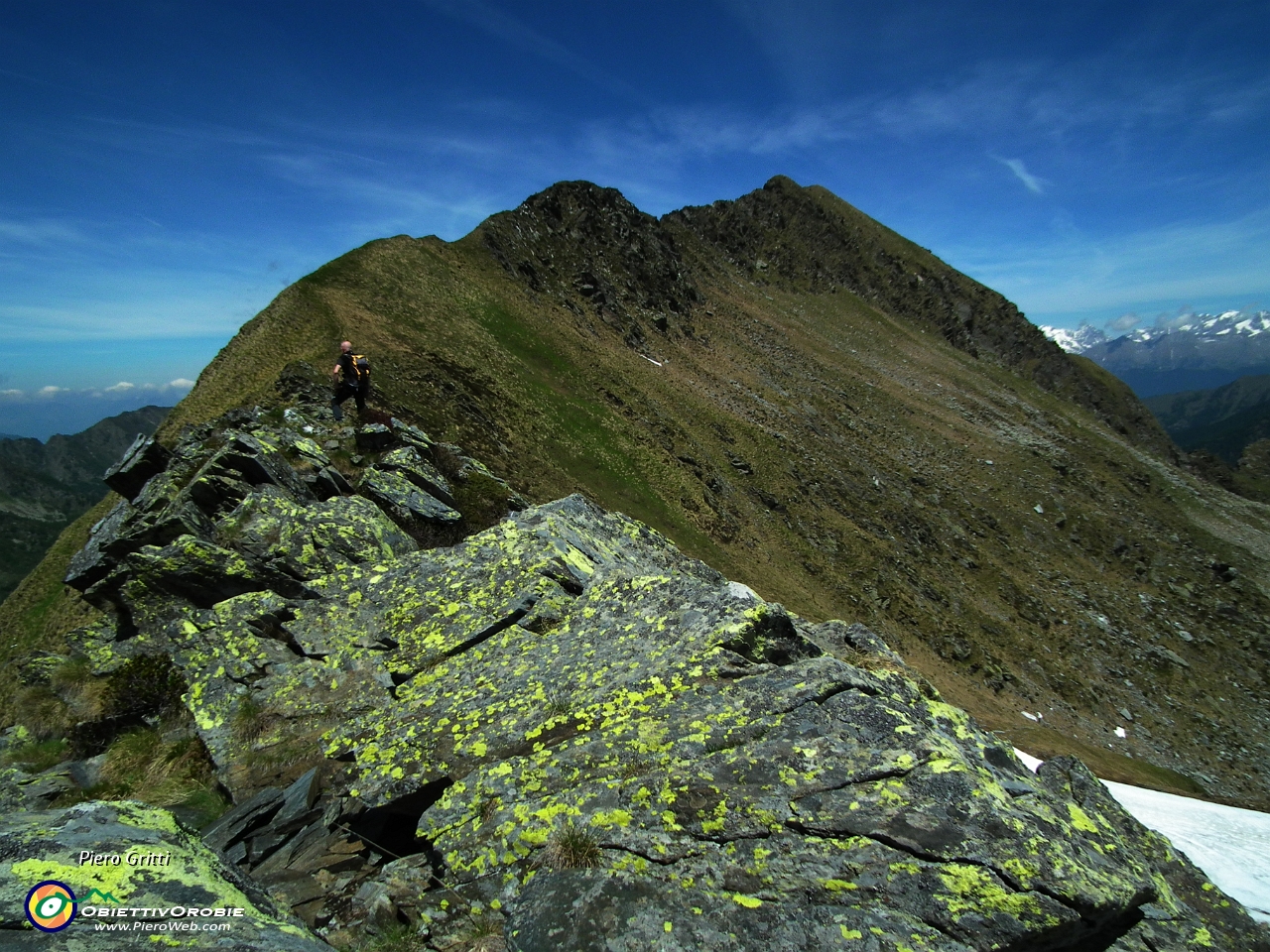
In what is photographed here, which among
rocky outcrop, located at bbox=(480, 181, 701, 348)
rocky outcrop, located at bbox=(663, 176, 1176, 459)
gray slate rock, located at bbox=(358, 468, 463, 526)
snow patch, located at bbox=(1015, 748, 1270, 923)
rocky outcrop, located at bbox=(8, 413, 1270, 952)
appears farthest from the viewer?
rocky outcrop, located at bbox=(663, 176, 1176, 459)

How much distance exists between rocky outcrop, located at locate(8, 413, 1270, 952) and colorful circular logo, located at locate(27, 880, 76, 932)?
7.45 ft

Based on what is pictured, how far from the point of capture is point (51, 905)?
4277mm

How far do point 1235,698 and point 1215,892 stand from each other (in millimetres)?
57690

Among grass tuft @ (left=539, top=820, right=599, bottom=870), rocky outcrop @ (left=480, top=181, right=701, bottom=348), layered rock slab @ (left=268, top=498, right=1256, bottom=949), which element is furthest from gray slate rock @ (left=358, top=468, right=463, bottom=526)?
rocky outcrop @ (left=480, top=181, right=701, bottom=348)

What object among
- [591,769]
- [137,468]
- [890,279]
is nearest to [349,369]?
[137,468]

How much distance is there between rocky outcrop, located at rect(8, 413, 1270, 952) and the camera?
→ 201 inches

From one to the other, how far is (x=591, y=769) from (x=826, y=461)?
56.2 meters

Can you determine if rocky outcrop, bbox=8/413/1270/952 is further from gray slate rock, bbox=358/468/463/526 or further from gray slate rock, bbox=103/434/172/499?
gray slate rock, bbox=103/434/172/499

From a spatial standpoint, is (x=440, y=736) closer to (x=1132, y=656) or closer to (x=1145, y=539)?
(x=1132, y=656)

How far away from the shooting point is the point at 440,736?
7824mm

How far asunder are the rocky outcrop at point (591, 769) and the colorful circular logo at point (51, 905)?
7.45ft

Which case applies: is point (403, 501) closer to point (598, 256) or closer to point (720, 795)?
point (720, 795)

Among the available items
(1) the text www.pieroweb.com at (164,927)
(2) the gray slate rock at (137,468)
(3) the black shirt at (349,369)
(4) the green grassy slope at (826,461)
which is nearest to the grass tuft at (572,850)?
(1) the text www.pieroweb.com at (164,927)

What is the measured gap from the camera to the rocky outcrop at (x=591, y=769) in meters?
5.11
